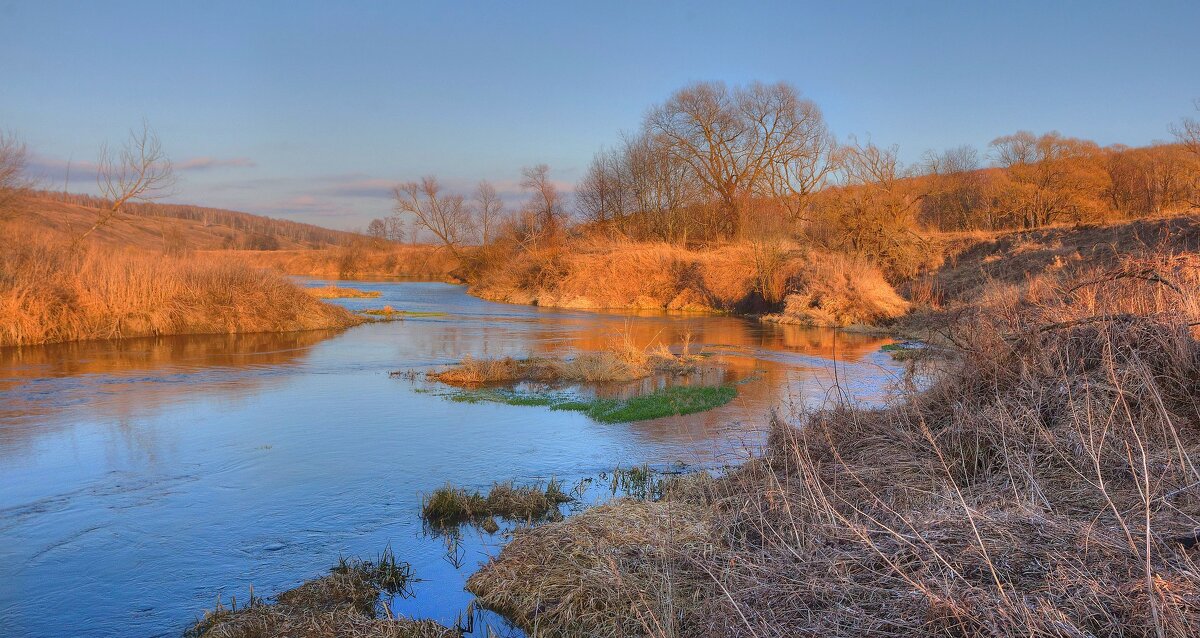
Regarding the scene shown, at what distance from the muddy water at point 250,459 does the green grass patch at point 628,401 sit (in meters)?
0.32

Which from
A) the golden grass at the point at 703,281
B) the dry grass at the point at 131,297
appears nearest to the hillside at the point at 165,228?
the dry grass at the point at 131,297

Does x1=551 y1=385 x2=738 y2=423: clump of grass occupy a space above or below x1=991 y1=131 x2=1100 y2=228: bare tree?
Answer: below

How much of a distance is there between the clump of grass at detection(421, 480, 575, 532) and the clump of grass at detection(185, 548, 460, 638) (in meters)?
1.25

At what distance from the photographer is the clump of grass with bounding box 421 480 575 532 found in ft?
22.5

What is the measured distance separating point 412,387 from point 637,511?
28.6ft

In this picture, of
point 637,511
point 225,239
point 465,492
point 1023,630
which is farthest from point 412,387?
point 225,239

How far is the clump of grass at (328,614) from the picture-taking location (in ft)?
14.8

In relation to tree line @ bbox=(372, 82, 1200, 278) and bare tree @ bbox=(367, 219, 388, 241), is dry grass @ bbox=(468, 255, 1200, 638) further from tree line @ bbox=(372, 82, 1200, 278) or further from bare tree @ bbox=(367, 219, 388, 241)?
bare tree @ bbox=(367, 219, 388, 241)

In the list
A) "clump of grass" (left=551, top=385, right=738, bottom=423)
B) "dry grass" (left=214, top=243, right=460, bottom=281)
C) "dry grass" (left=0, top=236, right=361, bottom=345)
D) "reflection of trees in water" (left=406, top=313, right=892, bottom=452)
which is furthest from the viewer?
"dry grass" (left=214, top=243, right=460, bottom=281)

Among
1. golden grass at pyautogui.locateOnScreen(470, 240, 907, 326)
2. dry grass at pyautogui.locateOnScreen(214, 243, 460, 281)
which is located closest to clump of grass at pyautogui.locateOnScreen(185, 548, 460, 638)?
golden grass at pyautogui.locateOnScreen(470, 240, 907, 326)

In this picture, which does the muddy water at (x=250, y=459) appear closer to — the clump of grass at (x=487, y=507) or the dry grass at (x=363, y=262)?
the clump of grass at (x=487, y=507)

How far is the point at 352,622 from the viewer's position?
4648 millimetres

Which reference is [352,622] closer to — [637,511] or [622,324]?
[637,511]

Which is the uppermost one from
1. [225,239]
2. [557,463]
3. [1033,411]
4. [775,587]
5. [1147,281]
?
[225,239]
